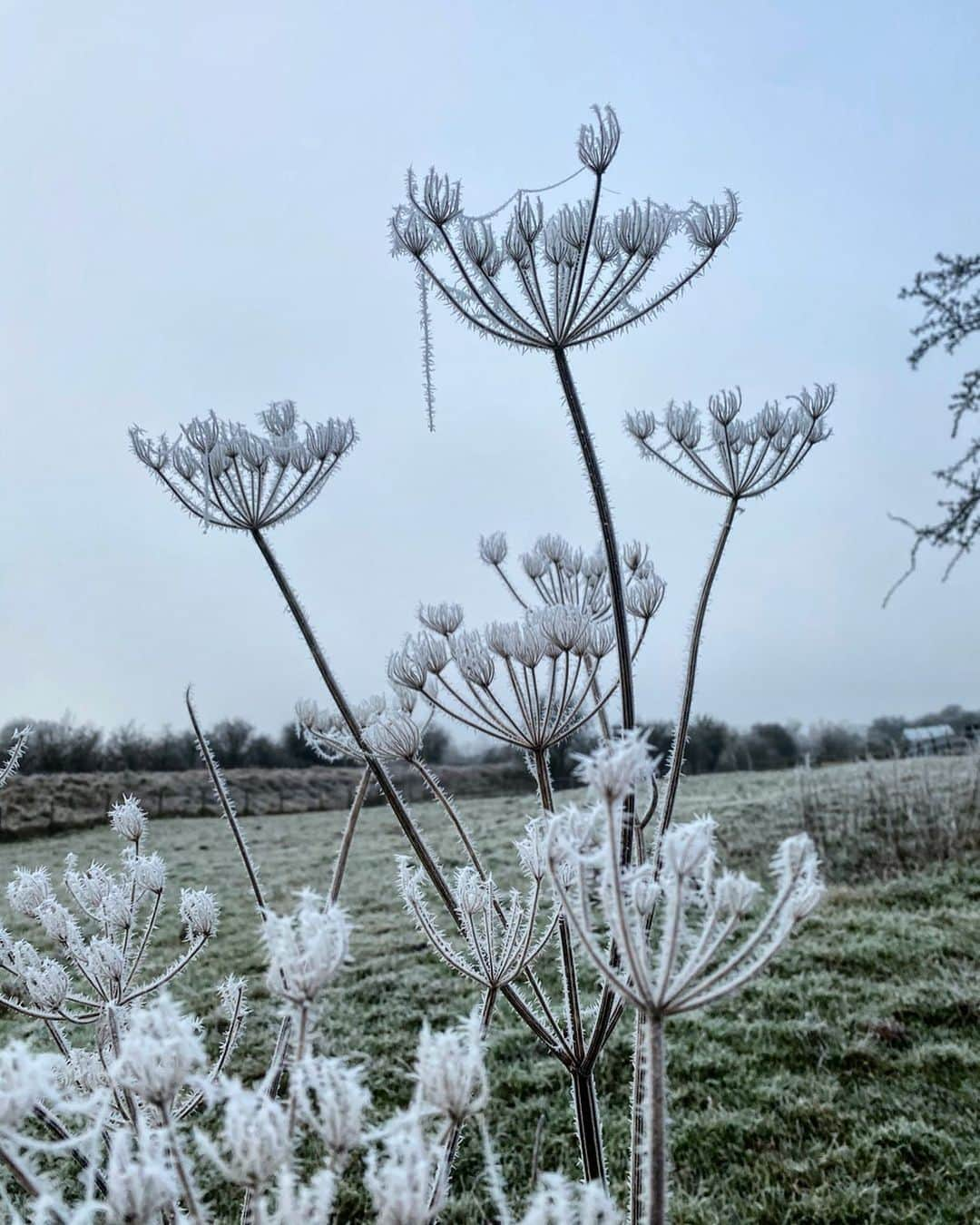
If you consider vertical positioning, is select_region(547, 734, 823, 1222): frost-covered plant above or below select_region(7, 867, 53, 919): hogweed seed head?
above

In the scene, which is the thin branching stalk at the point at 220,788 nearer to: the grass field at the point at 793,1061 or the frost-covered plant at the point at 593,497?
the frost-covered plant at the point at 593,497

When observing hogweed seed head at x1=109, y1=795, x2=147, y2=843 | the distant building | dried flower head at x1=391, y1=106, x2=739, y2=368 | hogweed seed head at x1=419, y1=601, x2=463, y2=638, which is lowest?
the distant building

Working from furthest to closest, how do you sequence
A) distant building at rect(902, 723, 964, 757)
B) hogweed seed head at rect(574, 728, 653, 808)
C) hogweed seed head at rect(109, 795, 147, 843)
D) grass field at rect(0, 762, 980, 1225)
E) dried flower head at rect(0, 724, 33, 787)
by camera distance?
distant building at rect(902, 723, 964, 757), grass field at rect(0, 762, 980, 1225), hogweed seed head at rect(109, 795, 147, 843), dried flower head at rect(0, 724, 33, 787), hogweed seed head at rect(574, 728, 653, 808)

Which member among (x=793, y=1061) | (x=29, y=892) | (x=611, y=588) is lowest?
(x=793, y=1061)

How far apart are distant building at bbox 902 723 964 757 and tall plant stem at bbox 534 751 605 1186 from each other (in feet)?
63.0

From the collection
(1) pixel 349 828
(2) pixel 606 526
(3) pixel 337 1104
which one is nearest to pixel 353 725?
(1) pixel 349 828

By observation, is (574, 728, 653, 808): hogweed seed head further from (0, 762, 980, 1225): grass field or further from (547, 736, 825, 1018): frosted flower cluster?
(0, 762, 980, 1225): grass field

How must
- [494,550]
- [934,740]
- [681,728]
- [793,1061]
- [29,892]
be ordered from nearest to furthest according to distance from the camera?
[29,892] < [681,728] < [494,550] < [793,1061] < [934,740]

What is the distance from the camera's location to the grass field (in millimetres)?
3635

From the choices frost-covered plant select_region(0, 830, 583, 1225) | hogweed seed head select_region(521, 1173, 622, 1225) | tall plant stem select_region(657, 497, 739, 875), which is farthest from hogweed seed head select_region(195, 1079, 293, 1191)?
tall plant stem select_region(657, 497, 739, 875)

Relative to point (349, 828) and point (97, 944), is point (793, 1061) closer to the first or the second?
point (349, 828)

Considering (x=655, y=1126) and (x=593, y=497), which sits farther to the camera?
(x=593, y=497)

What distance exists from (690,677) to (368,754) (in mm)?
556

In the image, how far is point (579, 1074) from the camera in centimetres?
135
